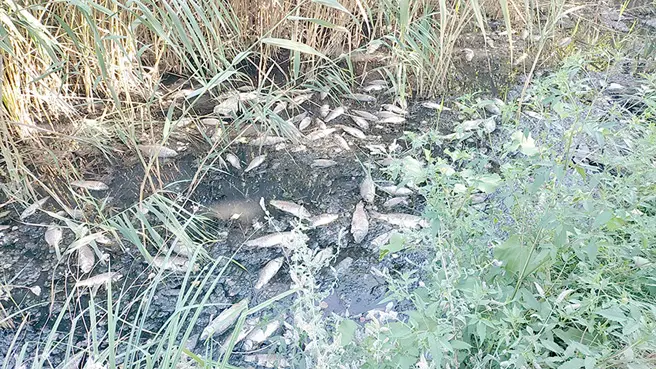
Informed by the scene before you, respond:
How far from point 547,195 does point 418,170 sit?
0.92 feet

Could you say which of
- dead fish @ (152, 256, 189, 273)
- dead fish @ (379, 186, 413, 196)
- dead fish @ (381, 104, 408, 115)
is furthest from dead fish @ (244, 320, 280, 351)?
dead fish @ (381, 104, 408, 115)

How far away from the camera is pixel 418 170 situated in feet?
3.47

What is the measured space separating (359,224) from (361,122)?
0.63 meters

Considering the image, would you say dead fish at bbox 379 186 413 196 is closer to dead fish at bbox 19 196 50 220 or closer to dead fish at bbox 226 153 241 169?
dead fish at bbox 226 153 241 169

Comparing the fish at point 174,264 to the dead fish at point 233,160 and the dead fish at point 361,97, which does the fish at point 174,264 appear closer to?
the dead fish at point 233,160

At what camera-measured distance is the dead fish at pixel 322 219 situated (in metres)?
1.68

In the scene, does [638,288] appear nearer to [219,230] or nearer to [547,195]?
[547,195]

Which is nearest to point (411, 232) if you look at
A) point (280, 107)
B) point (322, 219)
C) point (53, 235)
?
point (322, 219)

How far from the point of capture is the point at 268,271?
1.51 m

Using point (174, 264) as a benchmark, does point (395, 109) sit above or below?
below

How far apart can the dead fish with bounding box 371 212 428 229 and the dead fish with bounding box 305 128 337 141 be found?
0.50 meters

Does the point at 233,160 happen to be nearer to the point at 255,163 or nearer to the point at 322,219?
the point at 255,163

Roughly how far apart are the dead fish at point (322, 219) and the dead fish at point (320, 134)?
46 cm

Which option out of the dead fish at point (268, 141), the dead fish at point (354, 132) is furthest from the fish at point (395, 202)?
the dead fish at point (268, 141)
